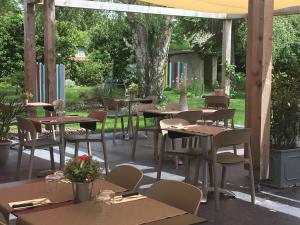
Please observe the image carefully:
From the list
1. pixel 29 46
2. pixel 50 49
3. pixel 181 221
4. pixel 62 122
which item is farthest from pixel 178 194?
pixel 29 46

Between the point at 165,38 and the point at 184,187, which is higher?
the point at 165,38

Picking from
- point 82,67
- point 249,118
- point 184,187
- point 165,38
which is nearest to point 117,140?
point 249,118

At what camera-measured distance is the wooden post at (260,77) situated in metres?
5.57

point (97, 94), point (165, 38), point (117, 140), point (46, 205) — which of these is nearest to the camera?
point (46, 205)

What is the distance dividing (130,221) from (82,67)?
17593 millimetres

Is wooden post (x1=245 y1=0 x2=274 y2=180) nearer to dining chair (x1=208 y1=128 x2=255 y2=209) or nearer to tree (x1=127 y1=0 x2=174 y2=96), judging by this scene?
dining chair (x1=208 y1=128 x2=255 y2=209)

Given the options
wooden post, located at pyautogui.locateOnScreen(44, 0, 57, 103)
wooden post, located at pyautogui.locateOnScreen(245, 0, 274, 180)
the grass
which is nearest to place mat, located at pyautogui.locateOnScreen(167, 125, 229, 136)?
wooden post, located at pyautogui.locateOnScreen(245, 0, 274, 180)

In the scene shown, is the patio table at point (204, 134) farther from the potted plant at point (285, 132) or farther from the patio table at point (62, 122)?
the patio table at point (62, 122)

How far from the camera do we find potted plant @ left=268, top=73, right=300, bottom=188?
18.5ft

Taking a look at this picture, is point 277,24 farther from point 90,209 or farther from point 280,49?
point 90,209

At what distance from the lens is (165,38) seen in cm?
1404

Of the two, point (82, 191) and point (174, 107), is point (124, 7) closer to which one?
point (174, 107)

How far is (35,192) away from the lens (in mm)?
2811

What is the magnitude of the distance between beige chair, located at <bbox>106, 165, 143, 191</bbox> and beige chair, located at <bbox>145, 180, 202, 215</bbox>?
8.1 inches
